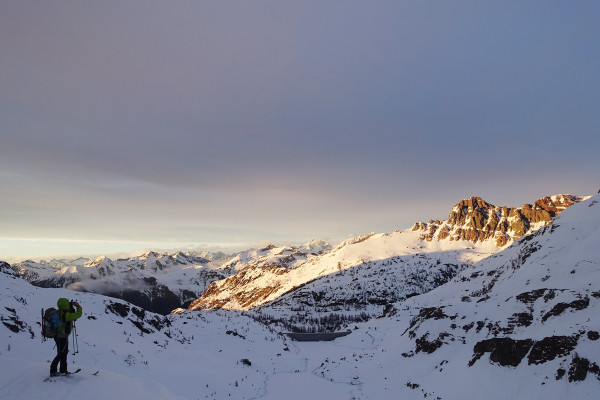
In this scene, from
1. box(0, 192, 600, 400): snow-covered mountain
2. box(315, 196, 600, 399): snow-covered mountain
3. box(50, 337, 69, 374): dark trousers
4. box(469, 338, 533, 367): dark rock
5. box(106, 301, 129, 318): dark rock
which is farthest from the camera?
box(106, 301, 129, 318): dark rock

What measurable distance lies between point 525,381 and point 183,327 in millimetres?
37689

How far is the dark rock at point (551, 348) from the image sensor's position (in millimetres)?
21131

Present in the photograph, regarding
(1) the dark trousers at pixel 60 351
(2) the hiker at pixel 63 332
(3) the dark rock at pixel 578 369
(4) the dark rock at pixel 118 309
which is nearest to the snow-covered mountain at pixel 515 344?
(3) the dark rock at pixel 578 369

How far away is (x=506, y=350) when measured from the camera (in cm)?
2439

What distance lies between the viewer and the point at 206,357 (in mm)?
30188

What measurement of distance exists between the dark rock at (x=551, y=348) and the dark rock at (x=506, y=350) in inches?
29.2

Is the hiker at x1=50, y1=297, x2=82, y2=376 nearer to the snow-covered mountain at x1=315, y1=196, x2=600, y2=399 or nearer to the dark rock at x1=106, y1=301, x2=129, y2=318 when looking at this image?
the snow-covered mountain at x1=315, y1=196, x2=600, y2=399

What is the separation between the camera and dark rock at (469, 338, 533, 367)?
23484 mm

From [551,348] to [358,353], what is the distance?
24.7 meters

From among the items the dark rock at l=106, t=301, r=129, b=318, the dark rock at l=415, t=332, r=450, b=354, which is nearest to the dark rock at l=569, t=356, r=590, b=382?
the dark rock at l=415, t=332, r=450, b=354

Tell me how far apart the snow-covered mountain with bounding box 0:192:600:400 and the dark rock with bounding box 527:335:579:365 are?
2.9 inches

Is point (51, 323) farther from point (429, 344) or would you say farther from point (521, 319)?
point (521, 319)

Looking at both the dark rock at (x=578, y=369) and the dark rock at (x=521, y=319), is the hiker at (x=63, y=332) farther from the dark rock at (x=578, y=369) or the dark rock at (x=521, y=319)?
the dark rock at (x=521, y=319)

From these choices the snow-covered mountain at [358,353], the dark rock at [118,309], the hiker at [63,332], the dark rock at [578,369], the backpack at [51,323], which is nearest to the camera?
the hiker at [63,332]
